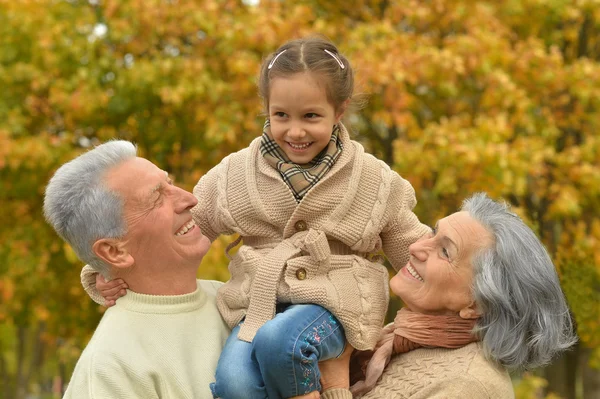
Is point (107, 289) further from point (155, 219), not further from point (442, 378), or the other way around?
point (442, 378)

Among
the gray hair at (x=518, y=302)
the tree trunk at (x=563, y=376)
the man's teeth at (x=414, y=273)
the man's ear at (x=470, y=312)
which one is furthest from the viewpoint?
the tree trunk at (x=563, y=376)

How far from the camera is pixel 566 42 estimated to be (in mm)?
8078

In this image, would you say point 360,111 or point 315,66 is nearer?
point 315,66

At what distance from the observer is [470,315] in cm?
301

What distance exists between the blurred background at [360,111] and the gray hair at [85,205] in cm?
296

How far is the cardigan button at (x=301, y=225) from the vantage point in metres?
3.08

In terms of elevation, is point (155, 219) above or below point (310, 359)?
above

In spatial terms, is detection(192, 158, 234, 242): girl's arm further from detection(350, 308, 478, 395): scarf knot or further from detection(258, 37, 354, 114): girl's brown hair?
detection(350, 308, 478, 395): scarf knot

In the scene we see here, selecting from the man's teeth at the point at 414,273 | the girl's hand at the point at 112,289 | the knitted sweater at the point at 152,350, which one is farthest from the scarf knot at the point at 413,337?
the girl's hand at the point at 112,289

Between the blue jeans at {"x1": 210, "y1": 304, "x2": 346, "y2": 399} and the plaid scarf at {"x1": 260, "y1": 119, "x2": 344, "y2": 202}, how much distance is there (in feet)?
1.42

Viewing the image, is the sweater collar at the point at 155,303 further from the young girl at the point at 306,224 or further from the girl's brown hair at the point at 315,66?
the girl's brown hair at the point at 315,66

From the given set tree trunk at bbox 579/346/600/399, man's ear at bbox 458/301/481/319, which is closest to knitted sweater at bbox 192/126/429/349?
man's ear at bbox 458/301/481/319

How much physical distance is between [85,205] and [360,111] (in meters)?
3.98

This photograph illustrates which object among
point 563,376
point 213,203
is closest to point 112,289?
point 213,203
